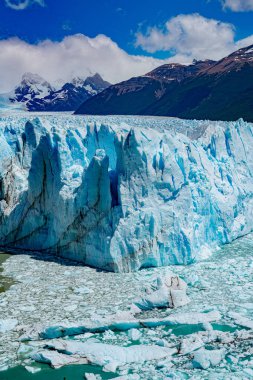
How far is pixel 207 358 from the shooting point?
266 inches

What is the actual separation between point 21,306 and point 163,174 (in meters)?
5.10

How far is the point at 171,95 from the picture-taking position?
80312 mm

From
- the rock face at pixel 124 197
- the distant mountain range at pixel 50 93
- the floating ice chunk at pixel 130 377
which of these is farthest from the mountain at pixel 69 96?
the floating ice chunk at pixel 130 377

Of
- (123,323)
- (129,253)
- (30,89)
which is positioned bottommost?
(123,323)

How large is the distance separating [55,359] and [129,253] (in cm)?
443

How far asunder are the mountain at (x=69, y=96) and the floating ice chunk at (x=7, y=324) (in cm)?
8311

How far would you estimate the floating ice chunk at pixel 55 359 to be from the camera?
22.6ft

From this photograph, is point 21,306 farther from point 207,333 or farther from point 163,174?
point 163,174

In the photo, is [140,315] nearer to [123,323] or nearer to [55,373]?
[123,323]

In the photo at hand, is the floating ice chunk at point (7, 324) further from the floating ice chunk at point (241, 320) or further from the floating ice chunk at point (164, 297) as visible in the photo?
the floating ice chunk at point (241, 320)

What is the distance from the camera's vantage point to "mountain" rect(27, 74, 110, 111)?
94625 millimetres

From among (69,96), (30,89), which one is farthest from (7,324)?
(30,89)

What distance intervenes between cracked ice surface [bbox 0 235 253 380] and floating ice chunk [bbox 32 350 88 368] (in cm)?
2

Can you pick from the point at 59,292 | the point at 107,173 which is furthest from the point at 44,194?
the point at 59,292
